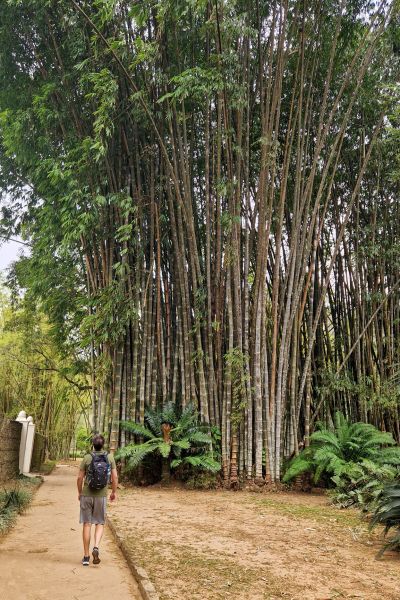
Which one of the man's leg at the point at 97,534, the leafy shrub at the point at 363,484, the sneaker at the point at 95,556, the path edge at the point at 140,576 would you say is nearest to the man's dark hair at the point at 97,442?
the man's leg at the point at 97,534

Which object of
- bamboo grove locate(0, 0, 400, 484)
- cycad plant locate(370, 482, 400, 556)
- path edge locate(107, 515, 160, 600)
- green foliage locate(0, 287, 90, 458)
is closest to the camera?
path edge locate(107, 515, 160, 600)

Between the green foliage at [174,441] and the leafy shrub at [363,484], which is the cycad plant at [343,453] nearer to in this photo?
the leafy shrub at [363,484]

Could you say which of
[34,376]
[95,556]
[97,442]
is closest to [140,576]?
[95,556]

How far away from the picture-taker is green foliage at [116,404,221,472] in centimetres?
670

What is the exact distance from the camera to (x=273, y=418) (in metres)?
7.05

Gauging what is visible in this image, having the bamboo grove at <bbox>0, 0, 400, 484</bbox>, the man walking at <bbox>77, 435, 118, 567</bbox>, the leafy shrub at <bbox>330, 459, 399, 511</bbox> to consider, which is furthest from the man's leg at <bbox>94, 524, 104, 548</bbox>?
the bamboo grove at <bbox>0, 0, 400, 484</bbox>

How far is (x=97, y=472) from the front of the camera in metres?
3.27

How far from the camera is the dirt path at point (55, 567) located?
2.68 meters

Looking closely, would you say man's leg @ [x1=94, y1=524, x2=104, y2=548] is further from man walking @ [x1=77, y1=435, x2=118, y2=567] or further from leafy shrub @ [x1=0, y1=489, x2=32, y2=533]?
leafy shrub @ [x1=0, y1=489, x2=32, y2=533]

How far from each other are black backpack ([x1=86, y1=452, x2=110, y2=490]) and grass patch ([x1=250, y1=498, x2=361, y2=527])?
2359mm

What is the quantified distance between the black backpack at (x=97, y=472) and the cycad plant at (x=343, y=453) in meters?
3.80

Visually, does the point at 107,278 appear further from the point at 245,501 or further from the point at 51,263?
the point at 245,501

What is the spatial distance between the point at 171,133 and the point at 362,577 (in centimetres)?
572

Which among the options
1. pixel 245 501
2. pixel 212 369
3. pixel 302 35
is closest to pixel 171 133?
pixel 302 35
